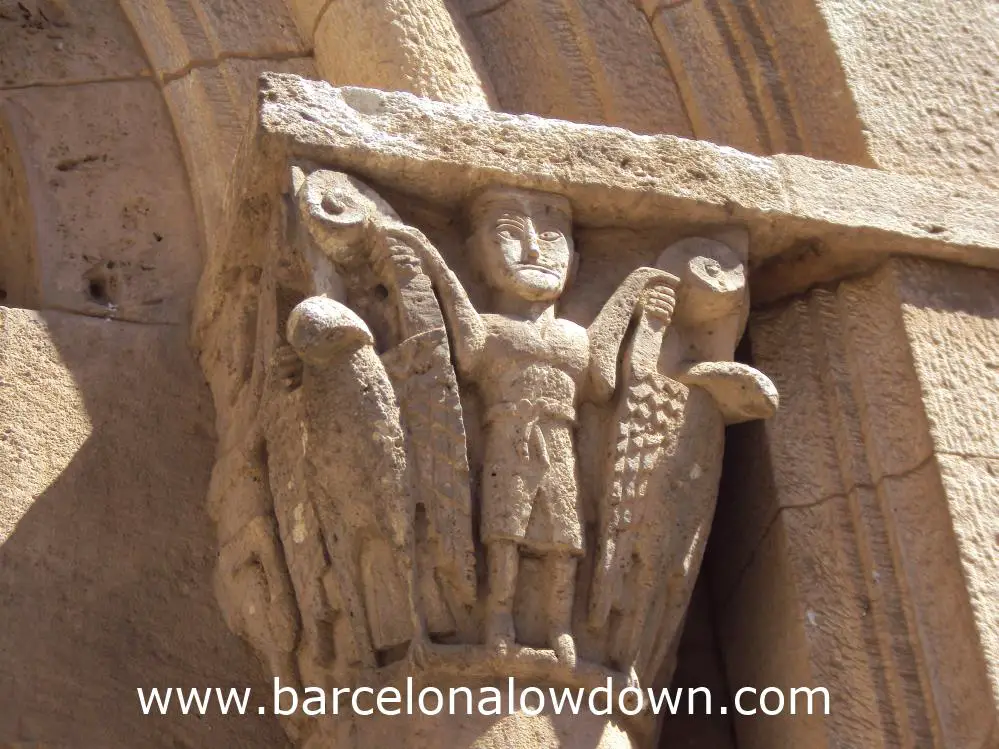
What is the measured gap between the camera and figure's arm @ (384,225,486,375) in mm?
2861

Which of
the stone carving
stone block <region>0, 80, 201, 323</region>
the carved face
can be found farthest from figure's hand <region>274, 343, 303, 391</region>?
stone block <region>0, 80, 201, 323</region>

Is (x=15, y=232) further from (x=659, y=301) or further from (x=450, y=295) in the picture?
(x=659, y=301)

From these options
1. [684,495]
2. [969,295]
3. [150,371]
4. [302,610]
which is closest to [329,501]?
[302,610]

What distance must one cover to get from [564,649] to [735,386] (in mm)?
489

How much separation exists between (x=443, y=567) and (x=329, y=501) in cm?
19

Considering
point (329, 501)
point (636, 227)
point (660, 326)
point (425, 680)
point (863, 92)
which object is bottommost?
point (425, 680)

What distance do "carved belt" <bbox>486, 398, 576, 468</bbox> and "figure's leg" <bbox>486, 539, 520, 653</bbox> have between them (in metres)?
0.13

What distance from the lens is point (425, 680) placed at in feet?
9.01

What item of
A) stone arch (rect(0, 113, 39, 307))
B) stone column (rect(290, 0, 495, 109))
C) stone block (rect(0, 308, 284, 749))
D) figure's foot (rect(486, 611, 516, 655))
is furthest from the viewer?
stone arch (rect(0, 113, 39, 307))

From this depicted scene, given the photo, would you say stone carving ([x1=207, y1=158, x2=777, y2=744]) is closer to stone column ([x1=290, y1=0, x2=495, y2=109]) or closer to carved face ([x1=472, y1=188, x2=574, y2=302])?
carved face ([x1=472, y1=188, x2=574, y2=302])

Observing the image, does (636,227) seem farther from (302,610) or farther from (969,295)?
(302,610)

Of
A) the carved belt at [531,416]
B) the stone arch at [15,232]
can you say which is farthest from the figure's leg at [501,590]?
the stone arch at [15,232]

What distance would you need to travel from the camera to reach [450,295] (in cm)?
290

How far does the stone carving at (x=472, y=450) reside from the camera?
277 cm
